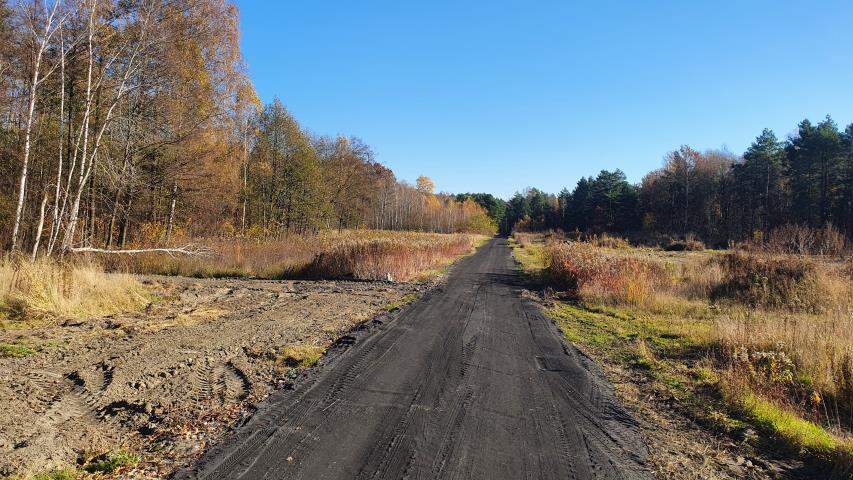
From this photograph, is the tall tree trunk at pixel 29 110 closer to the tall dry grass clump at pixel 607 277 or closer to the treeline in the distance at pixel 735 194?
the tall dry grass clump at pixel 607 277

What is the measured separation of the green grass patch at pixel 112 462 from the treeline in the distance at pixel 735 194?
31.5 meters

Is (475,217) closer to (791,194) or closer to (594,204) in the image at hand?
(594,204)

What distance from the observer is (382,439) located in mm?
4055

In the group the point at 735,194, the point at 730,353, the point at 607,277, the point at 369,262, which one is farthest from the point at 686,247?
the point at 730,353

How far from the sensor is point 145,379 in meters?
5.32

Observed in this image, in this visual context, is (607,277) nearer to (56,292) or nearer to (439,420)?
(439,420)

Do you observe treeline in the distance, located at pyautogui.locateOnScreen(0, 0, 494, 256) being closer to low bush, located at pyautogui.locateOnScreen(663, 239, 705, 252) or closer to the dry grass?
the dry grass

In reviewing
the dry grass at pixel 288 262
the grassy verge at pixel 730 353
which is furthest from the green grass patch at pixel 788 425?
the dry grass at pixel 288 262

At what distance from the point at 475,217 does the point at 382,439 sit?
93011mm

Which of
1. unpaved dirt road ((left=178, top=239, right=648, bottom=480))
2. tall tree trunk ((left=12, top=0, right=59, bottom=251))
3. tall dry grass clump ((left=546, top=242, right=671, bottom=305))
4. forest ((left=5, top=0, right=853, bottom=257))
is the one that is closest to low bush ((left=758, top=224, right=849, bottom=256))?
tall dry grass clump ((left=546, top=242, right=671, bottom=305))

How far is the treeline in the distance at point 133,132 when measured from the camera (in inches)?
452

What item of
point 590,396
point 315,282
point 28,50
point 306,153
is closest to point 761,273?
point 590,396

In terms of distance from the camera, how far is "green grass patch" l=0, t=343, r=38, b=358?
5828 mm

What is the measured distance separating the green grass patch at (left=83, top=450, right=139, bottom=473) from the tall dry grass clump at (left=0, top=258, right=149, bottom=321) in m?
6.18
